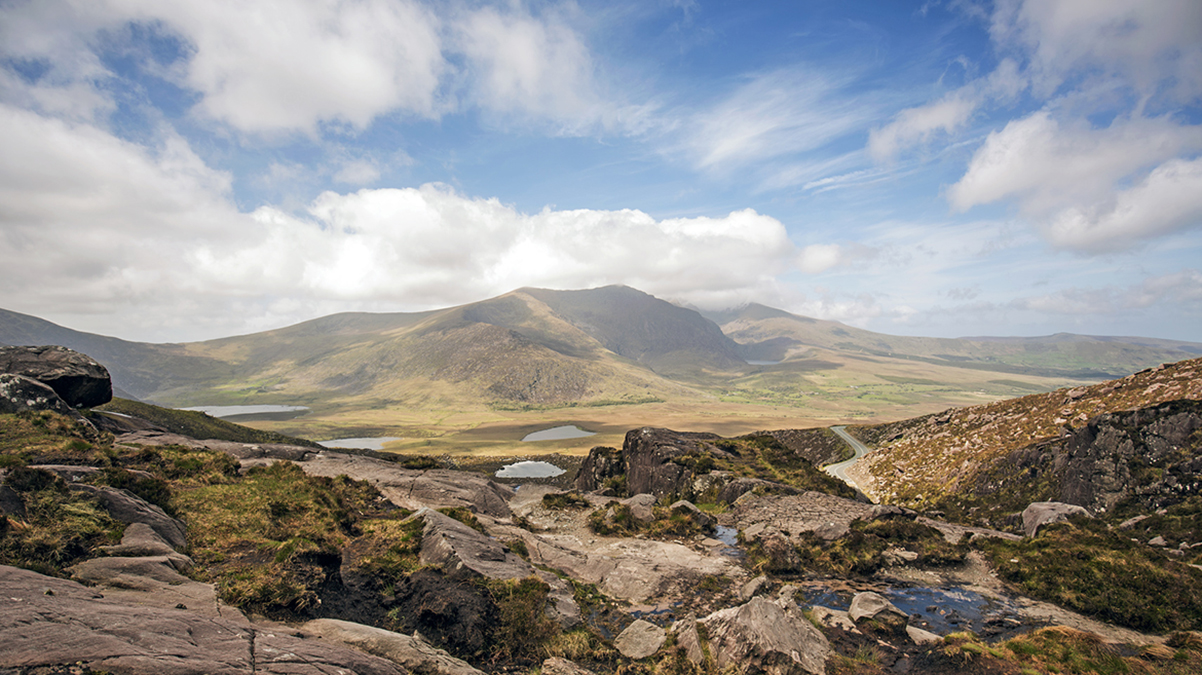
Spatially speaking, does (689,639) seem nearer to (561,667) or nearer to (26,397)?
(561,667)

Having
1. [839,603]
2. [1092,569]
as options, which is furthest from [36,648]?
[1092,569]

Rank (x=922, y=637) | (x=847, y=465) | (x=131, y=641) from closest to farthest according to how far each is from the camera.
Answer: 1. (x=131, y=641)
2. (x=922, y=637)
3. (x=847, y=465)

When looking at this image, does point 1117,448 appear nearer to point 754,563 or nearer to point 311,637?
point 754,563

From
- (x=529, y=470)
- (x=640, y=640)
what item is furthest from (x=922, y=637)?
(x=529, y=470)

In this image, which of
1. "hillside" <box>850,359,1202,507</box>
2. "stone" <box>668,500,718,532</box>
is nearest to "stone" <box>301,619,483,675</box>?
"stone" <box>668,500,718,532</box>

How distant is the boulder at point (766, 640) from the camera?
48.1 ft

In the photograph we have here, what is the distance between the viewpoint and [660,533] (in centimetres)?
3036

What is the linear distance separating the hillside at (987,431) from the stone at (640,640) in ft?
143

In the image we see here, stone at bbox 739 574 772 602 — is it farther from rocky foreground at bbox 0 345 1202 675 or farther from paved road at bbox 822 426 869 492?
paved road at bbox 822 426 869 492

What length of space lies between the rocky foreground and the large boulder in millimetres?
4386

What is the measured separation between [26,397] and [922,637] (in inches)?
2241

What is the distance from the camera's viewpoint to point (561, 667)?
1495cm

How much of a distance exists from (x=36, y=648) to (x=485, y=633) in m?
11.0

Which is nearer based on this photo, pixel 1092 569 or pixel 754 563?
pixel 1092 569
